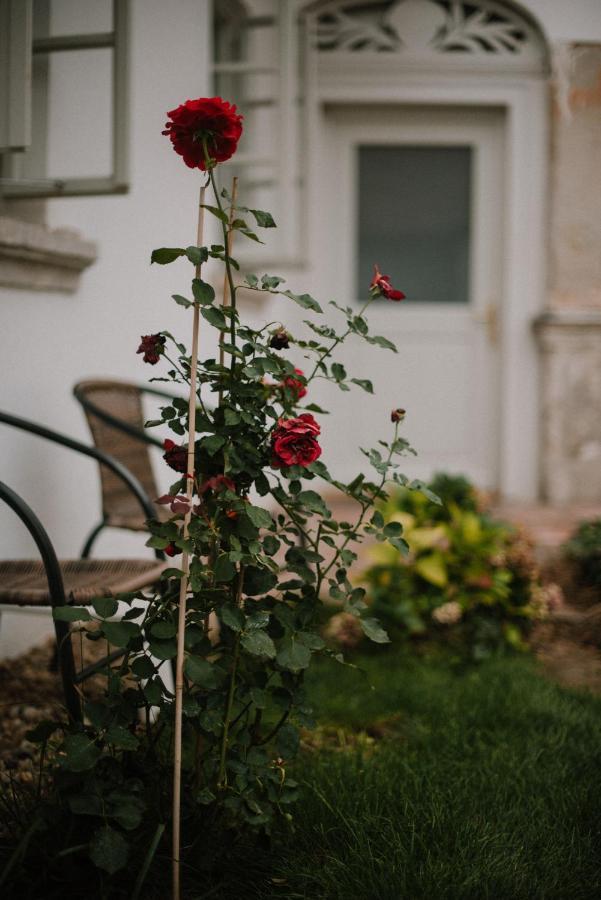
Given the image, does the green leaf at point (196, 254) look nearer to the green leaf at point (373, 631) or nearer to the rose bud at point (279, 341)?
the rose bud at point (279, 341)

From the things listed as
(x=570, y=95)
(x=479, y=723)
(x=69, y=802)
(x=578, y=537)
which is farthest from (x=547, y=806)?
(x=570, y=95)

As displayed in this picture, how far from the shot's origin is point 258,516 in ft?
4.71

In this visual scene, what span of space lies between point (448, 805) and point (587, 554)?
195 centimetres

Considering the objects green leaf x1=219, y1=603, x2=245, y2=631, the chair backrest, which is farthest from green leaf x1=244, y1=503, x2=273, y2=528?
the chair backrest

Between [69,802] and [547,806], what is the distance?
94 cm

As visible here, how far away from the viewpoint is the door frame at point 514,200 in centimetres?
526

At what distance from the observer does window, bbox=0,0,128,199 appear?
2.39 metres

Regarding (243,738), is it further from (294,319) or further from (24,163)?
(294,319)

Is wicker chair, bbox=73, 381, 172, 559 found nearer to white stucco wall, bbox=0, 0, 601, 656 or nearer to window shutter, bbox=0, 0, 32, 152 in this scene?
white stucco wall, bbox=0, 0, 601, 656

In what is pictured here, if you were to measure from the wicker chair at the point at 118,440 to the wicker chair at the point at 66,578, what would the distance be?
1.02 feet

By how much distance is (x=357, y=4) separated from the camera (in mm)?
5250

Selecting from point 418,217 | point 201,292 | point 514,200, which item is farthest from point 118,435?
point 514,200

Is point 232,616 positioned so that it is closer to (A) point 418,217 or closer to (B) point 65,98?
(B) point 65,98

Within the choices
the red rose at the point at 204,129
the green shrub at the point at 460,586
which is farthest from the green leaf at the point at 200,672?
the green shrub at the point at 460,586
